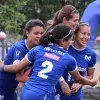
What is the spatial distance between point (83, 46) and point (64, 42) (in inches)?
31.4

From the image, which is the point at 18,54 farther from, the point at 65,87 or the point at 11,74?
the point at 65,87

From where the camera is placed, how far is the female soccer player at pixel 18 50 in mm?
4926

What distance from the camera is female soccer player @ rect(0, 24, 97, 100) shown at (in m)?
4.24

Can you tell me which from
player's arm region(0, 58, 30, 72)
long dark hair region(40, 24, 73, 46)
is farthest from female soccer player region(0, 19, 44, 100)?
long dark hair region(40, 24, 73, 46)

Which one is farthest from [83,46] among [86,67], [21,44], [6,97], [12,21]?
[12,21]

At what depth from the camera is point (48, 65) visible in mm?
4238

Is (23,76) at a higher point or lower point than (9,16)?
higher

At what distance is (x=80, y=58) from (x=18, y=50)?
28.9 inches

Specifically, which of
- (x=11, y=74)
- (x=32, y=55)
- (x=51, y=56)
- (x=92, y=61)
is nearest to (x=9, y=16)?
(x=11, y=74)

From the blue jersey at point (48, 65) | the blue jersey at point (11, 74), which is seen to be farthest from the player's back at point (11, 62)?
the blue jersey at point (48, 65)

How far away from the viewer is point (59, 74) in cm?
431

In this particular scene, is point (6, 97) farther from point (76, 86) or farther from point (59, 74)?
point (59, 74)

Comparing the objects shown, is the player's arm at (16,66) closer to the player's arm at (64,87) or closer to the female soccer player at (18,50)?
the female soccer player at (18,50)

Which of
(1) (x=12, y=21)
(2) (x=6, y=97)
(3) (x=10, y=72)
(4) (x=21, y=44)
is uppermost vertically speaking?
(4) (x=21, y=44)
